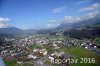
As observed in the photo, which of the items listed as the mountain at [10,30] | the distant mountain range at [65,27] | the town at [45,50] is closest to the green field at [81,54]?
the town at [45,50]

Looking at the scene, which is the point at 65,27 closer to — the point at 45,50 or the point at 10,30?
the point at 45,50

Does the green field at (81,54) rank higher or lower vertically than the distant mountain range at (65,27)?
lower

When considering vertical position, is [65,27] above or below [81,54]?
above

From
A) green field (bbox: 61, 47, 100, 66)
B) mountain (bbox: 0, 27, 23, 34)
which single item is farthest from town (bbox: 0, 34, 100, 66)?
mountain (bbox: 0, 27, 23, 34)

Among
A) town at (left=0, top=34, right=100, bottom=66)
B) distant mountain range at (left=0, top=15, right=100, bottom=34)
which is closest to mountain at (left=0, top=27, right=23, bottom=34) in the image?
distant mountain range at (left=0, top=15, right=100, bottom=34)

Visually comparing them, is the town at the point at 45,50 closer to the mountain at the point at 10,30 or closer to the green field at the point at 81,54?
the green field at the point at 81,54

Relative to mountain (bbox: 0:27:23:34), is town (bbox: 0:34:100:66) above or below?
below

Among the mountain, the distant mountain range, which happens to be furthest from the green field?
the mountain

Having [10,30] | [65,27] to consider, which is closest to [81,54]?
[65,27]

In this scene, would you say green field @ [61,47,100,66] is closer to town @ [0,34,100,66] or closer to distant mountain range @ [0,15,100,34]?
town @ [0,34,100,66]

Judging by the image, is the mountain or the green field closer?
the green field

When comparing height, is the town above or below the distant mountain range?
below

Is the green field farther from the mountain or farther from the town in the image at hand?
the mountain

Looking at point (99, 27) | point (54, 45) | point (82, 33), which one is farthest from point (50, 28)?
point (99, 27)
